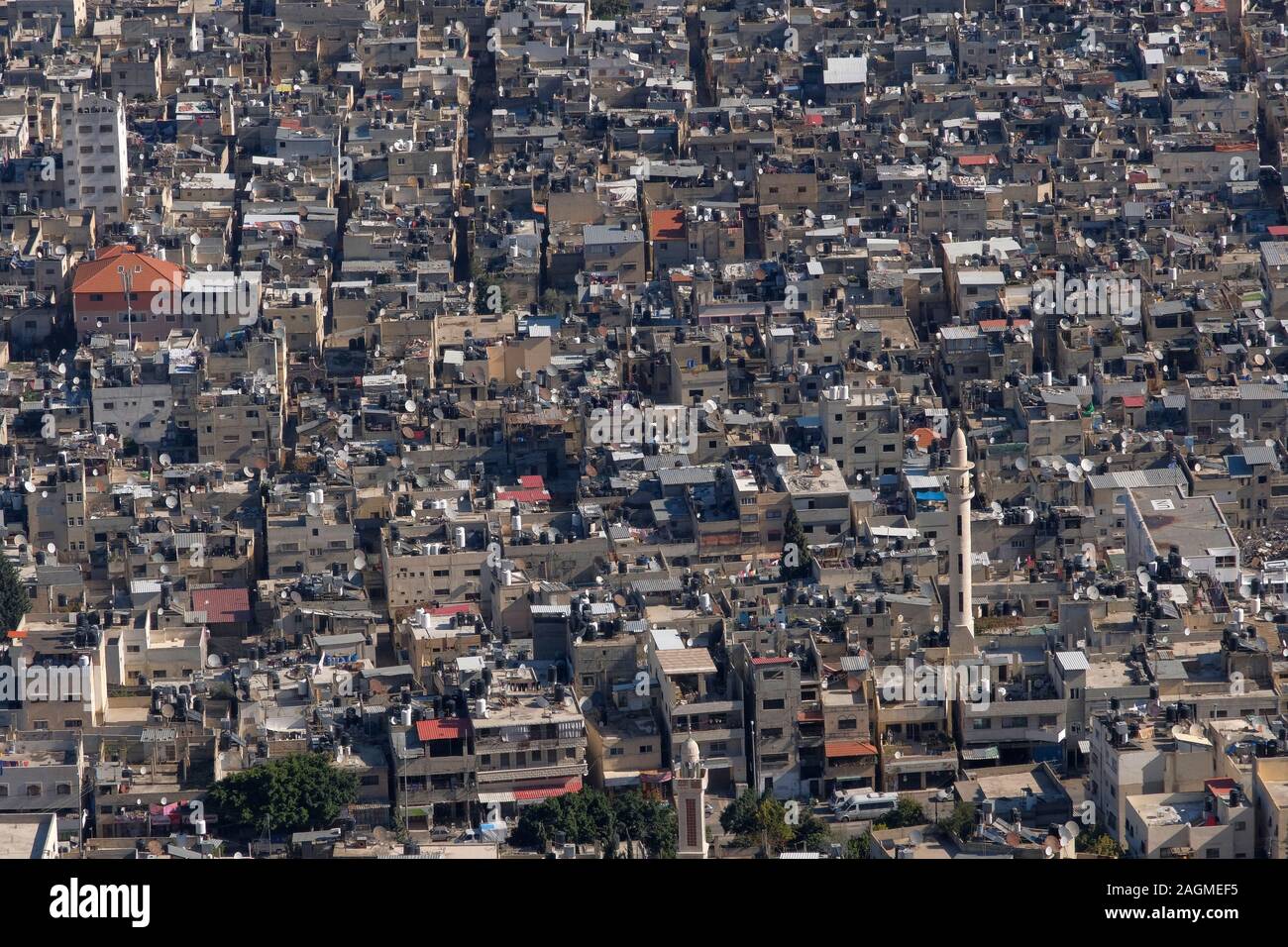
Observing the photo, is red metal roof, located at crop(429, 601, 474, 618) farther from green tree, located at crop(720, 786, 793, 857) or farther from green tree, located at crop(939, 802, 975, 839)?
green tree, located at crop(939, 802, 975, 839)

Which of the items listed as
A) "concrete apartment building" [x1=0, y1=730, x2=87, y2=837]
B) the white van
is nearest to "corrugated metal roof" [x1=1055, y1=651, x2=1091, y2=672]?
the white van

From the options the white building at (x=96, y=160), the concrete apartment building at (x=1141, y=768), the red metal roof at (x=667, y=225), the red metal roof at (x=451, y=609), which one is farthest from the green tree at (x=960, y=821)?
the white building at (x=96, y=160)

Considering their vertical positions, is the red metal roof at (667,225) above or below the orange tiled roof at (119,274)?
above

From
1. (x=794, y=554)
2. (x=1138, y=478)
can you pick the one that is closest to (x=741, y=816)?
(x=794, y=554)

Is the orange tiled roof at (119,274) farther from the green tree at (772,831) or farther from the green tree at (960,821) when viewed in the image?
the green tree at (960,821)

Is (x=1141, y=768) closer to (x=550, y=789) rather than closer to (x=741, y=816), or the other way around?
(x=741, y=816)
